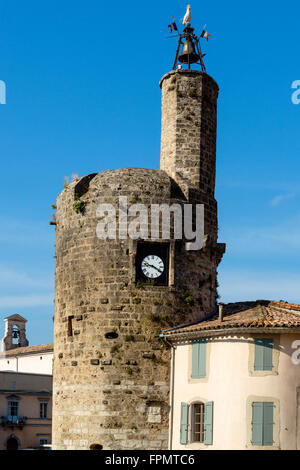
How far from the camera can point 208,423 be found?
80.2 ft

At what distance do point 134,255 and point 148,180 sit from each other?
2.98 meters

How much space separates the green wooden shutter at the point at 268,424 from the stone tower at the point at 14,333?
143 feet

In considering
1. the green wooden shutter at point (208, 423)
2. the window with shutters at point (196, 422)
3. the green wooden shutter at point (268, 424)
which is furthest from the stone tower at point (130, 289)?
the green wooden shutter at point (268, 424)

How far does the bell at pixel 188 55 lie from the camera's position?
103ft

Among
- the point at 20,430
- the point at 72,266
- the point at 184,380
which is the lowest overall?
the point at 20,430

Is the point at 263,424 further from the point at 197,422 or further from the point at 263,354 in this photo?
the point at 197,422

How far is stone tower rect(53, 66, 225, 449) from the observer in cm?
2633

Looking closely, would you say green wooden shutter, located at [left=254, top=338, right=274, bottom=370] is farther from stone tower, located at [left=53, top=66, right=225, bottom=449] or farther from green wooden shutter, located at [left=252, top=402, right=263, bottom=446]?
stone tower, located at [left=53, top=66, right=225, bottom=449]

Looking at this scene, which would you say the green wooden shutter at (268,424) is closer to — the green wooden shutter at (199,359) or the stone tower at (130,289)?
the green wooden shutter at (199,359)

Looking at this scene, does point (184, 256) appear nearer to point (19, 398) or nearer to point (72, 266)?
point (72, 266)

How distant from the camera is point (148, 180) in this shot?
92.4 ft

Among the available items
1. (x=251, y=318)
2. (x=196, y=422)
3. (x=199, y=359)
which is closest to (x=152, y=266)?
(x=199, y=359)

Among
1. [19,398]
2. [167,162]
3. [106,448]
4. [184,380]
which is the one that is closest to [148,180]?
[167,162]

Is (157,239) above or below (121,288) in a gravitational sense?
above
